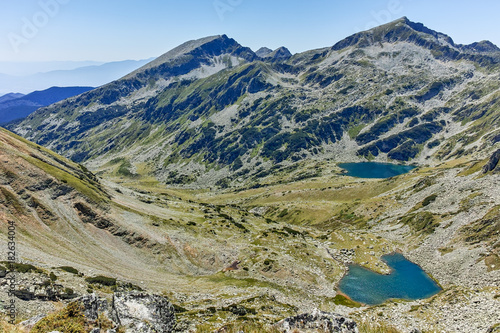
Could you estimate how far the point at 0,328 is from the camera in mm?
16578

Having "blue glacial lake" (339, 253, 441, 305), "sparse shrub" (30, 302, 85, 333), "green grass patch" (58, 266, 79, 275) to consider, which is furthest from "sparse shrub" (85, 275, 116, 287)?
"blue glacial lake" (339, 253, 441, 305)

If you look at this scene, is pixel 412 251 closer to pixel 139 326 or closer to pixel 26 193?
pixel 139 326

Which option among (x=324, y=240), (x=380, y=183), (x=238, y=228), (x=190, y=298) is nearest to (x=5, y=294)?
(x=190, y=298)

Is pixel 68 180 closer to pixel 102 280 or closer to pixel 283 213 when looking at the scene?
pixel 102 280

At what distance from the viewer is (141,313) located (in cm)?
2448

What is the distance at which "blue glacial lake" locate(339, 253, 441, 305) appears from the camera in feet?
246

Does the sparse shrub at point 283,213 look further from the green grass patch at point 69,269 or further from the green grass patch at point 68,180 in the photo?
the green grass patch at point 69,269

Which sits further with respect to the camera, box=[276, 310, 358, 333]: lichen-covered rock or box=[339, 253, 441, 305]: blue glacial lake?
box=[339, 253, 441, 305]: blue glacial lake

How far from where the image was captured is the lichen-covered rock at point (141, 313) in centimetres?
2207

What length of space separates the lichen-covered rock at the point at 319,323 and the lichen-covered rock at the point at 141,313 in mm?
10915

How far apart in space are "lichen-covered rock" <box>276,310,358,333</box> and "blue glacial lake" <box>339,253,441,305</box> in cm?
5771

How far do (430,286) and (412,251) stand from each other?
2408cm

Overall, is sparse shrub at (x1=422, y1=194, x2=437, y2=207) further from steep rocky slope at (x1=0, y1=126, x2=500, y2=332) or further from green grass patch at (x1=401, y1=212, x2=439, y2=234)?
green grass patch at (x1=401, y1=212, x2=439, y2=234)

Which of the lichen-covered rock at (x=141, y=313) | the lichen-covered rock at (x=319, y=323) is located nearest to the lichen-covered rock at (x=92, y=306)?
the lichen-covered rock at (x=141, y=313)
